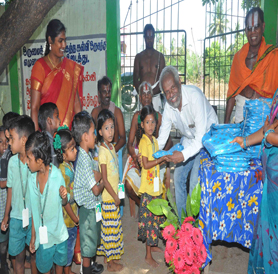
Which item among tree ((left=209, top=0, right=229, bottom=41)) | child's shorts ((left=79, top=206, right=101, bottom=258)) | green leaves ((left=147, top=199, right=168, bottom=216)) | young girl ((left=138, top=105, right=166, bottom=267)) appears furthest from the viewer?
tree ((left=209, top=0, right=229, bottom=41))

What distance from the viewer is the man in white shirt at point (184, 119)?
3.10 meters

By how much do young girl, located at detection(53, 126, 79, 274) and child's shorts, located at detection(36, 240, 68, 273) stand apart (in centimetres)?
26

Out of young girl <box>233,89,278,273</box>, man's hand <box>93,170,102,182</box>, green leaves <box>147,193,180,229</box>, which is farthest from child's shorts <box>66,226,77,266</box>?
young girl <box>233,89,278,273</box>

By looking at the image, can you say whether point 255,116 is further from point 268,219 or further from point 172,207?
point 172,207

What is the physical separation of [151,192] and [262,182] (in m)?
1.18

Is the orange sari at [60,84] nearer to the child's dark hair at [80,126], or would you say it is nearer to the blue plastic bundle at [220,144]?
the child's dark hair at [80,126]

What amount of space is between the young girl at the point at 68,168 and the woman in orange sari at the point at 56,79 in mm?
812

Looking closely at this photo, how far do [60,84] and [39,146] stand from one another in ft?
4.78

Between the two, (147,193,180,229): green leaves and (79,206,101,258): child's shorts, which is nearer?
(147,193,180,229): green leaves

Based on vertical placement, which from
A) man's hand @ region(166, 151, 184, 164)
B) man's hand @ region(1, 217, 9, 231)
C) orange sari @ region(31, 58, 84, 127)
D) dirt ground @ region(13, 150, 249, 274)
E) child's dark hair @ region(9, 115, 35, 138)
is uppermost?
orange sari @ region(31, 58, 84, 127)

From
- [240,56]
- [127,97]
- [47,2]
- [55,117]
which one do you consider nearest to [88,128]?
[55,117]

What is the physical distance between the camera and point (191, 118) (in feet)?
10.9

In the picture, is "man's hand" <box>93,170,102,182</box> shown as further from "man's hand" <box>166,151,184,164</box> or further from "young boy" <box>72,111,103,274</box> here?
"man's hand" <box>166,151,184,164</box>

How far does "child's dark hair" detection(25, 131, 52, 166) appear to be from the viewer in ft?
7.50
